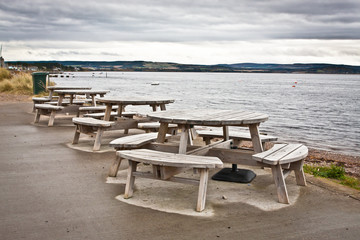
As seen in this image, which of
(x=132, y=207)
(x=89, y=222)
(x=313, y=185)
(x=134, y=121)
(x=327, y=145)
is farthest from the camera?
(x=327, y=145)

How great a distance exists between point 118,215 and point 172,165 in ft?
2.41

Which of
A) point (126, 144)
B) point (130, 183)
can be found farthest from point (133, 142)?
point (130, 183)

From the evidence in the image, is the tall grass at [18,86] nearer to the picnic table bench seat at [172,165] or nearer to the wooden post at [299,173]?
the picnic table bench seat at [172,165]

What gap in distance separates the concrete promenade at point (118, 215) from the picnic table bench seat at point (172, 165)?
0.77 feet

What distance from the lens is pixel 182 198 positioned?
4.67 metres

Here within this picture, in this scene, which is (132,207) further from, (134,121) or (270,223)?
(134,121)

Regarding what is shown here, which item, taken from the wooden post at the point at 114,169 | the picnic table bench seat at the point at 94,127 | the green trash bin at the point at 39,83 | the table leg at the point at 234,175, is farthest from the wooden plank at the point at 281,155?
the green trash bin at the point at 39,83

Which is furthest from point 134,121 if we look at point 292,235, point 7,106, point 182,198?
point 7,106

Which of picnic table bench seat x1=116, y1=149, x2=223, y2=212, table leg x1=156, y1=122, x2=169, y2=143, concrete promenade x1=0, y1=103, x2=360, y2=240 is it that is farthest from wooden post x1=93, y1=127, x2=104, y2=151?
picnic table bench seat x1=116, y1=149, x2=223, y2=212

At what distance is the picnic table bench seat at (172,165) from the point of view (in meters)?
4.20

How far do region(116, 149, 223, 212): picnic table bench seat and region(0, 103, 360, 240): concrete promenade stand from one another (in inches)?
9.2

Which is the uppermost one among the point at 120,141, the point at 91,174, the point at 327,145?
the point at 120,141

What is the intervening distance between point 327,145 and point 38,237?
1300cm

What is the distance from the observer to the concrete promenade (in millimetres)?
3643
